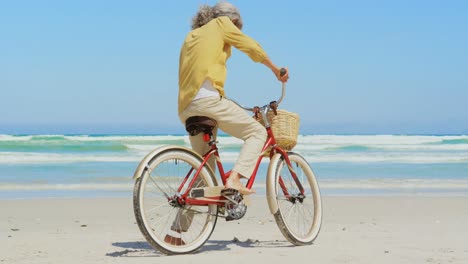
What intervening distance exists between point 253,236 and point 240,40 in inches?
76.5

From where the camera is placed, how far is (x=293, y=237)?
575 centimetres

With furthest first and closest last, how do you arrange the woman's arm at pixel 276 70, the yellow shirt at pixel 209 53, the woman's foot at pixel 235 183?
1. the woman's arm at pixel 276 70
2. the woman's foot at pixel 235 183
3. the yellow shirt at pixel 209 53

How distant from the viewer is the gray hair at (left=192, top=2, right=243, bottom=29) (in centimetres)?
555

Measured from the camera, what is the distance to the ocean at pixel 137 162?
1271 centimetres

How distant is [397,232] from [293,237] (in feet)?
5.02

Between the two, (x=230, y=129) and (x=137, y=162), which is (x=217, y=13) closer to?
(x=230, y=129)

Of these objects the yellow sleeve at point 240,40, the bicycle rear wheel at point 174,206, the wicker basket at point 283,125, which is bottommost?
the bicycle rear wheel at point 174,206

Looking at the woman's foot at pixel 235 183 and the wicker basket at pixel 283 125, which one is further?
the wicker basket at pixel 283 125

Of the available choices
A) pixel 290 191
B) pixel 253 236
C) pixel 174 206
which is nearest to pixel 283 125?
pixel 290 191

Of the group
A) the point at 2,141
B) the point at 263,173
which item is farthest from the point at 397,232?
the point at 2,141

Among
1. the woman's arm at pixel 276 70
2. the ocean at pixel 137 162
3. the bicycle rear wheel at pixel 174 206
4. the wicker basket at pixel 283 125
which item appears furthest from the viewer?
the ocean at pixel 137 162

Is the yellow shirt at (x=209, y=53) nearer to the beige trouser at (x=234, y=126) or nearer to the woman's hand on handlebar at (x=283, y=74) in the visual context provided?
the beige trouser at (x=234, y=126)

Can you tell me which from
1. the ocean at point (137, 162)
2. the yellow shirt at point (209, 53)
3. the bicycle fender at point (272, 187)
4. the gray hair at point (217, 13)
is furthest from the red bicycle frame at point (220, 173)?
the ocean at point (137, 162)

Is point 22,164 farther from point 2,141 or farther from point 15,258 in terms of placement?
point 15,258
